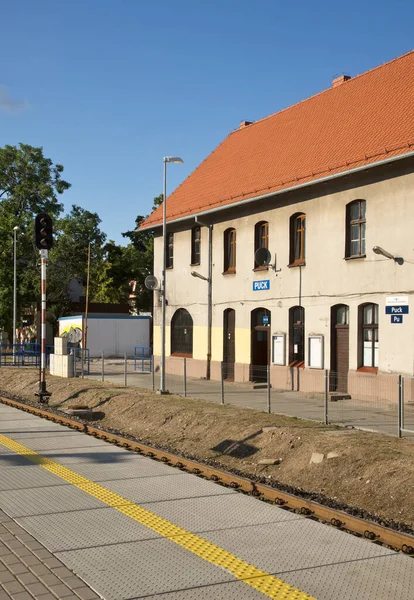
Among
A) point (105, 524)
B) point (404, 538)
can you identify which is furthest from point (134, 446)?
point (404, 538)

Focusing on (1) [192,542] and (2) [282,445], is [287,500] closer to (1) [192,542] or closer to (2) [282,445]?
(1) [192,542]

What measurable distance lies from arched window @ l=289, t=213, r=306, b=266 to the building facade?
0.13ft

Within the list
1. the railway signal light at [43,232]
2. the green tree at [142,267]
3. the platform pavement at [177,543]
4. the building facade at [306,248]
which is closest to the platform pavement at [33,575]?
the platform pavement at [177,543]

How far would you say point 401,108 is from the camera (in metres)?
23.4

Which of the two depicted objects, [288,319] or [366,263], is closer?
[366,263]

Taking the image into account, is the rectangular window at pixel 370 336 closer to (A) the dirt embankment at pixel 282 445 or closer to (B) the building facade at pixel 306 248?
(B) the building facade at pixel 306 248

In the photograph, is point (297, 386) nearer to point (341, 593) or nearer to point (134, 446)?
point (134, 446)

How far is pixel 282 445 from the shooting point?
1417cm

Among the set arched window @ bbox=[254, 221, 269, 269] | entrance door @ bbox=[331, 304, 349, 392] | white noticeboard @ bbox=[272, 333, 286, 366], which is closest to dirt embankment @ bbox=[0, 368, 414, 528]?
entrance door @ bbox=[331, 304, 349, 392]

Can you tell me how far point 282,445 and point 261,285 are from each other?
12987mm

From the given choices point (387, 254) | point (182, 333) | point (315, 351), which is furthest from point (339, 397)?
point (182, 333)

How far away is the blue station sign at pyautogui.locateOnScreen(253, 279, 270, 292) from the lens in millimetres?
26344

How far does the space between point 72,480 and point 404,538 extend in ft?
16.7

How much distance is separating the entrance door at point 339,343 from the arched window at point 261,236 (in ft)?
14.9
